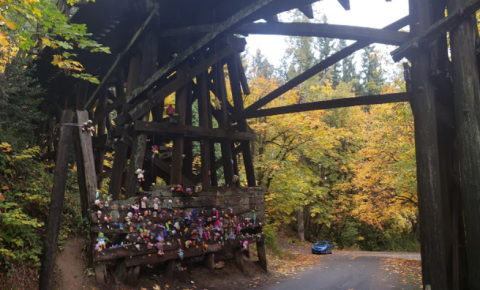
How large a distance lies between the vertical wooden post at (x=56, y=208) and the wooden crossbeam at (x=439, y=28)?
15.8ft

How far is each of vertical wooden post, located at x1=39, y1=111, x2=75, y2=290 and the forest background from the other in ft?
1.24

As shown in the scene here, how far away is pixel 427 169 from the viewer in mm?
3512

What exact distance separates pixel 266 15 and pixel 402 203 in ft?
46.7

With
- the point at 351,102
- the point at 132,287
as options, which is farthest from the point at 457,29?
the point at 132,287

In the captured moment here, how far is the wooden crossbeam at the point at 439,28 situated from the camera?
331cm

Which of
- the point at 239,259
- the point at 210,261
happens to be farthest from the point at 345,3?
the point at 239,259

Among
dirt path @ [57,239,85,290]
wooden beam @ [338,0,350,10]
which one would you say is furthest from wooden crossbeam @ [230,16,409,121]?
dirt path @ [57,239,85,290]

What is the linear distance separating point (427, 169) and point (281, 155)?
13993 millimetres

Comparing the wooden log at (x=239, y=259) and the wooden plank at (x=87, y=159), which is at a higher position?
the wooden plank at (x=87, y=159)

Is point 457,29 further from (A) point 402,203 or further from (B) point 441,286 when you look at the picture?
(A) point 402,203

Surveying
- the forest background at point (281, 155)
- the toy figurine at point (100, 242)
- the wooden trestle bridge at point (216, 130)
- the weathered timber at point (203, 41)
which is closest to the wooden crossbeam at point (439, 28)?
the wooden trestle bridge at point (216, 130)

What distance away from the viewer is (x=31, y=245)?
5344 millimetres

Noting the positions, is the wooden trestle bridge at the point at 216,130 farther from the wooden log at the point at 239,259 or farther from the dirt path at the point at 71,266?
the dirt path at the point at 71,266

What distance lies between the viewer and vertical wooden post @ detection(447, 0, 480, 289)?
3119mm
